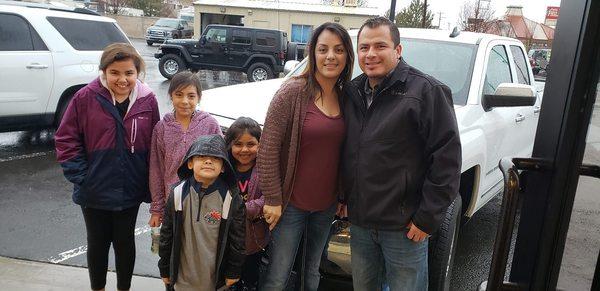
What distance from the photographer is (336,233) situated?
2953 millimetres

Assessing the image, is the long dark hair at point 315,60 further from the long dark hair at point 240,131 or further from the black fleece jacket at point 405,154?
the long dark hair at point 240,131

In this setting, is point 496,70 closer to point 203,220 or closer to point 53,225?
point 203,220

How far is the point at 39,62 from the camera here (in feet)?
21.0

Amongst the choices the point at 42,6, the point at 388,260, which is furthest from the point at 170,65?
the point at 388,260

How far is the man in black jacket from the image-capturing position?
2.06 meters

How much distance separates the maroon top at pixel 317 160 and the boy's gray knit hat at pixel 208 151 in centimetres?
36

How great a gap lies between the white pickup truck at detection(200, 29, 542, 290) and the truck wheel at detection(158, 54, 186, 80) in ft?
42.3

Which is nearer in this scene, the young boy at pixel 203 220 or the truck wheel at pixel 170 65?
the young boy at pixel 203 220

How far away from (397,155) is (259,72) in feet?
49.2

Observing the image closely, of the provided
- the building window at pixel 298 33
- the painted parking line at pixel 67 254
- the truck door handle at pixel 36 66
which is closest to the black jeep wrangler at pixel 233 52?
the truck door handle at pixel 36 66

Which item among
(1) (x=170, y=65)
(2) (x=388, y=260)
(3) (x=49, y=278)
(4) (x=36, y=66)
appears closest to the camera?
(2) (x=388, y=260)

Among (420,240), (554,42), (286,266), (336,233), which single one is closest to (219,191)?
(286,266)

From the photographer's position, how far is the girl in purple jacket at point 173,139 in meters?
2.71

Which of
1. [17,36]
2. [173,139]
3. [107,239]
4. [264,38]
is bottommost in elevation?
[107,239]
